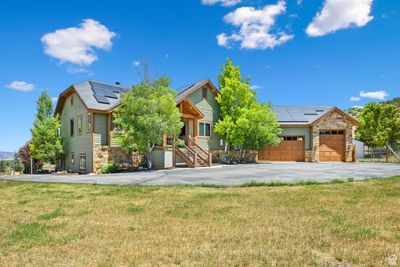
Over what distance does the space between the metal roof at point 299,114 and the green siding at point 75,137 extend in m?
18.3

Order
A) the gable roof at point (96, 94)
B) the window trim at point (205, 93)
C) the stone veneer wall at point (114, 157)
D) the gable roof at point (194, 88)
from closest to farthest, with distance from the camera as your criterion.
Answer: the stone veneer wall at point (114, 157), the gable roof at point (96, 94), the gable roof at point (194, 88), the window trim at point (205, 93)

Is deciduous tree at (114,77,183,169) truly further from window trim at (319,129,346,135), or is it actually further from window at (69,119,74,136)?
window trim at (319,129,346,135)

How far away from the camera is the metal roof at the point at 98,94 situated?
72.3 feet

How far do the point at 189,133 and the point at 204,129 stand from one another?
7.81 ft

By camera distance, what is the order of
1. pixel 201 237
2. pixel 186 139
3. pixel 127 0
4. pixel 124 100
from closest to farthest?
pixel 201 237
pixel 127 0
pixel 124 100
pixel 186 139

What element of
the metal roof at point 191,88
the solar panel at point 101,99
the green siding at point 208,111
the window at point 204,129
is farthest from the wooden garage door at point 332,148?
the solar panel at point 101,99

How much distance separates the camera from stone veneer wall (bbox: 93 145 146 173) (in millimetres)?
21539

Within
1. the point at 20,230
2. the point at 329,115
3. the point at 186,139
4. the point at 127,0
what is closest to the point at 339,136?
the point at 329,115

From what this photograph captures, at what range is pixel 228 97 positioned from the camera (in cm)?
2947

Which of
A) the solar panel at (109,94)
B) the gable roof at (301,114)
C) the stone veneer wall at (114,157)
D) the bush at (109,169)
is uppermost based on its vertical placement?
the solar panel at (109,94)

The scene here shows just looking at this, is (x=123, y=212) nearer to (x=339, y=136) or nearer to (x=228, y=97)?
(x=228, y=97)

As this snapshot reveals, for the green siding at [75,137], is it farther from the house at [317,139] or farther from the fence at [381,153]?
the fence at [381,153]

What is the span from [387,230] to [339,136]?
1043 inches

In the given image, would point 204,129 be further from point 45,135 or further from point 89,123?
point 45,135
